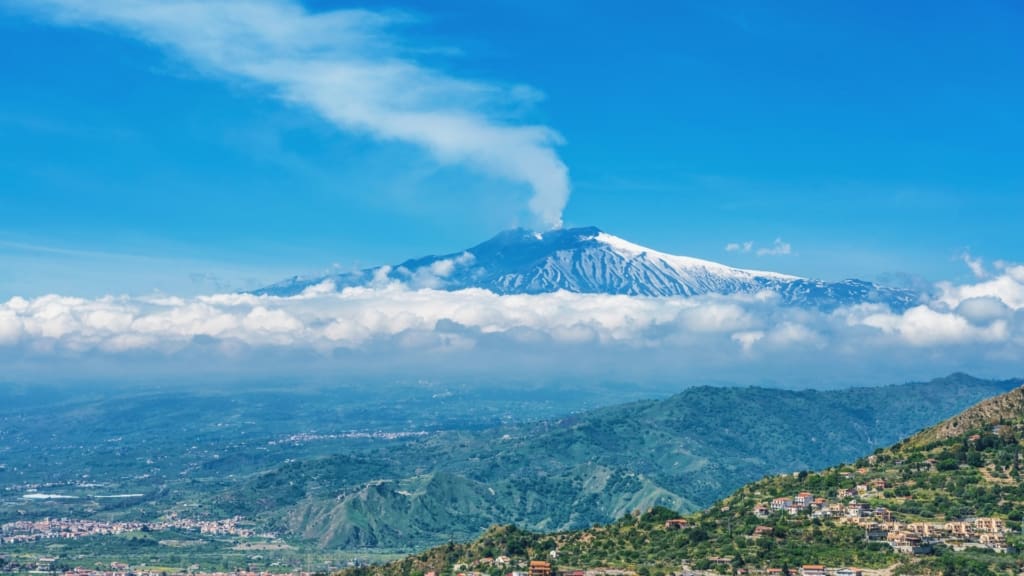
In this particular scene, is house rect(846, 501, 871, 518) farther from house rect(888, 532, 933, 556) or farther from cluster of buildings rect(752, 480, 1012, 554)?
house rect(888, 532, 933, 556)

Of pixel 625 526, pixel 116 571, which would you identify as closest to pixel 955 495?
pixel 625 526

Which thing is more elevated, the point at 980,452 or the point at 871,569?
the point at 980,452

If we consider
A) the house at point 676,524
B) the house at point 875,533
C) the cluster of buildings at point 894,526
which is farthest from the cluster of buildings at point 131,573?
the house at point 875,533

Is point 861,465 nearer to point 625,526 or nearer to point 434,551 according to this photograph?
point 625,526

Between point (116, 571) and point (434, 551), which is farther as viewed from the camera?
point (116, 571)

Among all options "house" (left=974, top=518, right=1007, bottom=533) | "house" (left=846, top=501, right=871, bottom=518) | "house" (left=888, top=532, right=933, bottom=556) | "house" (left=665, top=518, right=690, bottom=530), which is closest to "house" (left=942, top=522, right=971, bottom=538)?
"house" (left=974, top=518, right=1007, bottom=533)

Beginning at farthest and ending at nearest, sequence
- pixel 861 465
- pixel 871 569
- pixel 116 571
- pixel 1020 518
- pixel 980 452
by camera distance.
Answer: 1. pixel 116 571
2. pixel 861 465
3. pixel 980 452
4. pixel 1020 518
5. pixel 871 569
